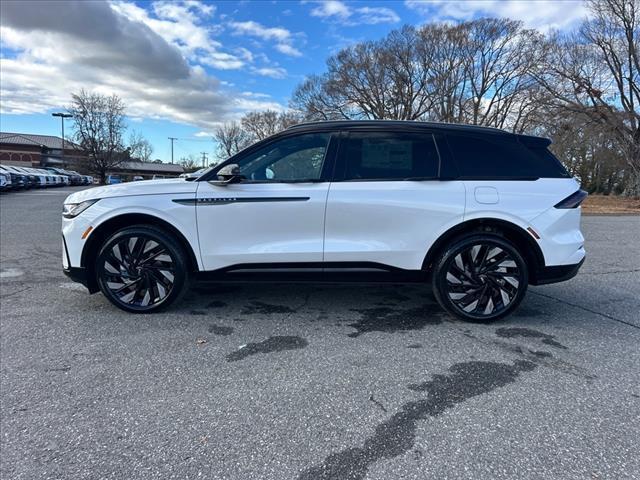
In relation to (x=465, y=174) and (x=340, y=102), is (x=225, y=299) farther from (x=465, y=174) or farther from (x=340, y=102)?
(x=340, y=102)

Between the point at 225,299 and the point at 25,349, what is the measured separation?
1814 mm

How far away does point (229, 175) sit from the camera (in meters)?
3.60

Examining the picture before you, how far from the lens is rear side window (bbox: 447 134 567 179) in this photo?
371cm

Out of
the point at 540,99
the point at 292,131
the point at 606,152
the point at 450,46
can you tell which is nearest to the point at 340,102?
the point at 450,46

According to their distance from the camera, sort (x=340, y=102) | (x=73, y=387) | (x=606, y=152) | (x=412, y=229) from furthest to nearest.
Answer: (x=340, y=102), (x=606, y=152), (x=412, y=229), (x=73, y=387)

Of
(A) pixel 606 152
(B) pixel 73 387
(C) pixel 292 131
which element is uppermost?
(A) pixel 606 152

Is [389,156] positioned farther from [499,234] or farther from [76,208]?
[76,208]

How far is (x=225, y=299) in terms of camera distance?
14.5ft

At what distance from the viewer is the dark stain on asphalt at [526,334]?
3434 mm

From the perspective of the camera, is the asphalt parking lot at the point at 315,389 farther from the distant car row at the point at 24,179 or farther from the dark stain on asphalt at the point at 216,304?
the distant car row at the point at 24,179

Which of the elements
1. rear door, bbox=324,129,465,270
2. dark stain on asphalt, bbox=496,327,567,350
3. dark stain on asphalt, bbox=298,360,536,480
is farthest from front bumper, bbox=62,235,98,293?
dark stain on asphalt, bbox=496,327,567,350

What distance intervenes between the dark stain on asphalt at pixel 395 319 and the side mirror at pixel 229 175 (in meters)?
1.73

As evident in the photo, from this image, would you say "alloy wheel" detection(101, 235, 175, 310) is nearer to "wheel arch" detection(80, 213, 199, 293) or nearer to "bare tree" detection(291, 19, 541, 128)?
"wheel arch" detection(80, 213, 199, 293)

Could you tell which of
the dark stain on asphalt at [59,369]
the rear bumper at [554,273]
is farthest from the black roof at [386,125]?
the dark stain on asphalt at [59,369]
